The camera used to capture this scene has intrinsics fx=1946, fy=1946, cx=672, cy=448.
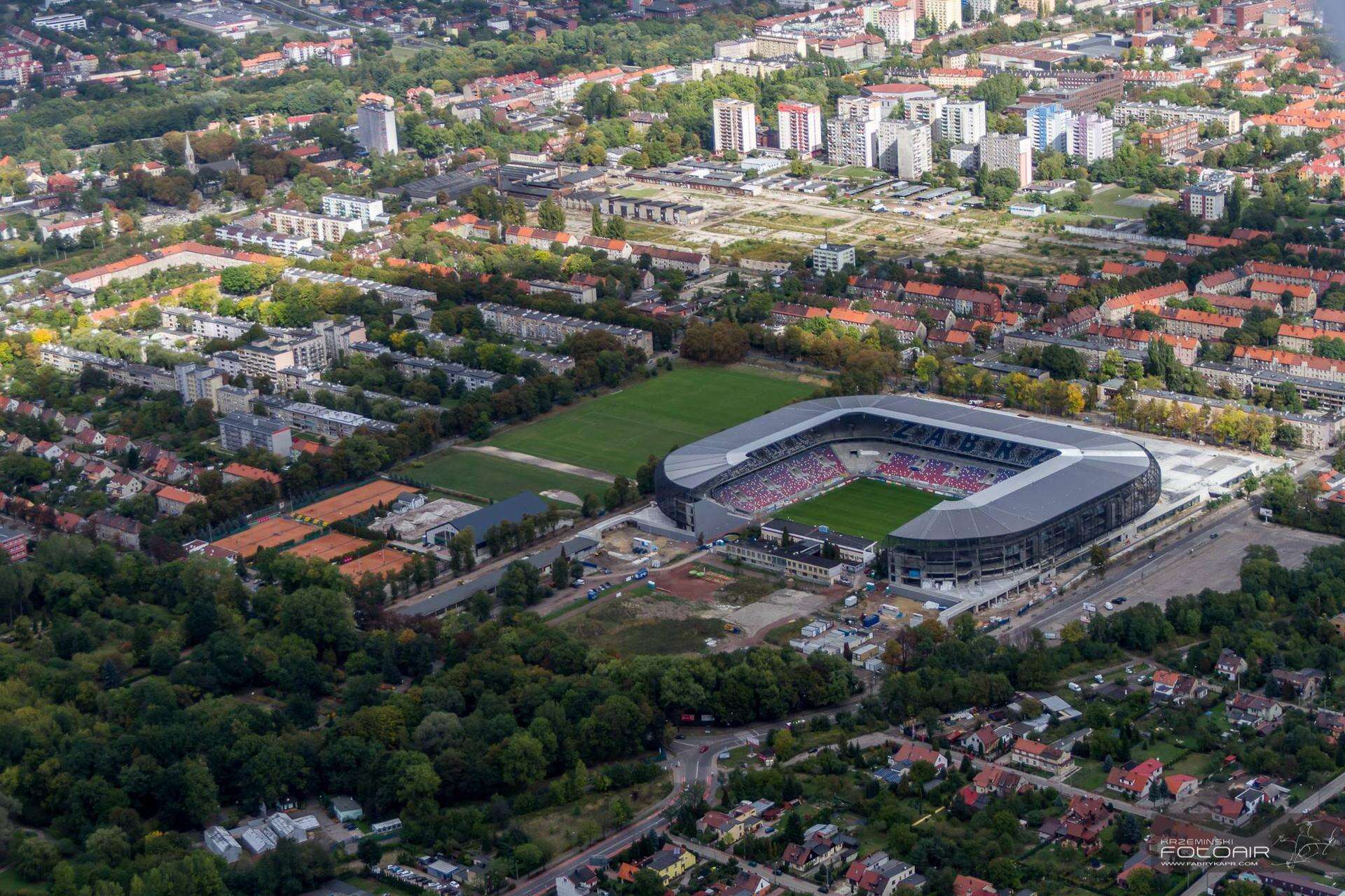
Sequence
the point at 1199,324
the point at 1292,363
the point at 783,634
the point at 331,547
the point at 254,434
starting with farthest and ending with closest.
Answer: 1. the point at 1199,324
2. the point at 1292,363
3. the point at 254,434
4. the point at 331,547
5. the point at 783,634

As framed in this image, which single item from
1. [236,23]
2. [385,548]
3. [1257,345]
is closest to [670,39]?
[236,23]

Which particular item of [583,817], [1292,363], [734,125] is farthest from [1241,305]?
[583,817]

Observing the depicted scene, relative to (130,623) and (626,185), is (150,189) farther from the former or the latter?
(130,623)

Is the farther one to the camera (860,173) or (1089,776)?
(860,173)

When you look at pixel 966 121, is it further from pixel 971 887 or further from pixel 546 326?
pixel 971 887

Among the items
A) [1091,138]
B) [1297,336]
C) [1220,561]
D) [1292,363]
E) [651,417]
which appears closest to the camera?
[1220,561]

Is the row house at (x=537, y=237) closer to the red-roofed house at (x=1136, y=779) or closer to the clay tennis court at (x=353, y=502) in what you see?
the clay tennis court at (x=353, y=502)

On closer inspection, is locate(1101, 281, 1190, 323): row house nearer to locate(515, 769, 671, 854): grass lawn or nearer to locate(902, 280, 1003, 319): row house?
locate(902, 280, 1003, 319): row house
